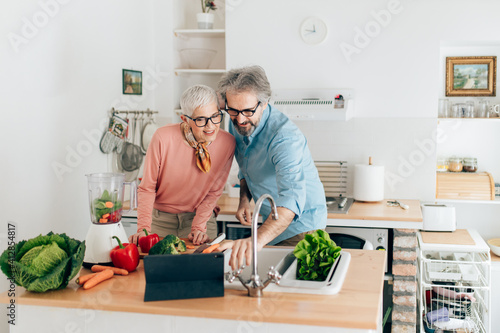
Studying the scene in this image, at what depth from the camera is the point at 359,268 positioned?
1.96 metres

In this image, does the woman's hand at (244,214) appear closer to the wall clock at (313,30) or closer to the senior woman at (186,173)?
the senior woman at (186,173)

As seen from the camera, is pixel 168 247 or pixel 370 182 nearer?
pixel 168 247

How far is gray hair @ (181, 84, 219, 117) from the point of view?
84.7 inches

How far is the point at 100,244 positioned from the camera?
1920mm

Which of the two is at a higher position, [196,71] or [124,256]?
[196,71]

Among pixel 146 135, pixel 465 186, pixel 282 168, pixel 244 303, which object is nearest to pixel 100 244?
pixel 244 303

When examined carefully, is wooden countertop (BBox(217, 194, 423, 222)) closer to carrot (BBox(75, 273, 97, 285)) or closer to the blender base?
the blender base

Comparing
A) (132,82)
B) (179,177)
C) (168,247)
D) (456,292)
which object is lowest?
(456,292)

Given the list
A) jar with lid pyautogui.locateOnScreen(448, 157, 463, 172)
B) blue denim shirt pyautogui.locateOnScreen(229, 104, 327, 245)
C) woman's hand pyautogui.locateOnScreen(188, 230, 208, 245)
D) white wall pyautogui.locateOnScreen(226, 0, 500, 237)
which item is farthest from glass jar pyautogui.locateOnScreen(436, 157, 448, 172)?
woman's hand pyautogui.locateOnScreen(188, 230, 208, 245)

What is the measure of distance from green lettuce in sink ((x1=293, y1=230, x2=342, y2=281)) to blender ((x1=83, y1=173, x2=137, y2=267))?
2.20 feet

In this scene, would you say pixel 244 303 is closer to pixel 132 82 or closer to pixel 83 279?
pixel 83 279

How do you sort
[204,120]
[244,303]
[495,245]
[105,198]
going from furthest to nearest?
1. [495,245]
2. [204,120]
3. [105,198]
4. [244,303]

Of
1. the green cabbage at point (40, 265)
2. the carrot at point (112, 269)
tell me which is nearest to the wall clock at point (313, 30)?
the carrot at point (112, 269)

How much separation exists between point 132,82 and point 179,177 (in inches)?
59.0
